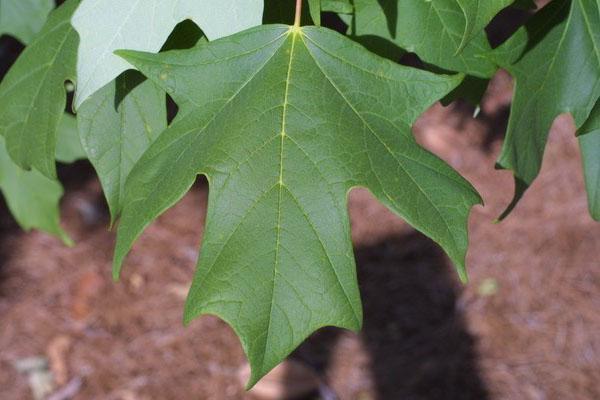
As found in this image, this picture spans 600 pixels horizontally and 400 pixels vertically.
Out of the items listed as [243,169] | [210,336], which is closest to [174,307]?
[210,336]

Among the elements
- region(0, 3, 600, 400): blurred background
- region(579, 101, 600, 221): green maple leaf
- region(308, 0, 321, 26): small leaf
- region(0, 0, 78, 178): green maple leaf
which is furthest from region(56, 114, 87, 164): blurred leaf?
region(0, 3, 600, 400): blurred background

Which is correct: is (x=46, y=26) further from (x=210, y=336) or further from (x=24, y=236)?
(x=24, y=236)

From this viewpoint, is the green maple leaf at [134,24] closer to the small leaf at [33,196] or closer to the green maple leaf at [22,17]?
the green maple leaf at [22,17]

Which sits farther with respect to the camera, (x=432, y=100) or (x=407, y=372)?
(x=407, y=372)

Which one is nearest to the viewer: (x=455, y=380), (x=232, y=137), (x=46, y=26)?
(x=232, y=137)

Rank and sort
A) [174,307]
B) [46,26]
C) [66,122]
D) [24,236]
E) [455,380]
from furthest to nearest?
[24,236], [174,307], [455,380], [66,122], [46,26]

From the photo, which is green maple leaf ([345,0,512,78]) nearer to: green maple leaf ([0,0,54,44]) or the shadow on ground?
green maple leaf ([0,0,54,44])

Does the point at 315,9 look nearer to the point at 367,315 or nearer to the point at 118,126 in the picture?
the point at 118,126

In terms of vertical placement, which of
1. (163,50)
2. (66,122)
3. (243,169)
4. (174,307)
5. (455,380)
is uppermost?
(163,50)
